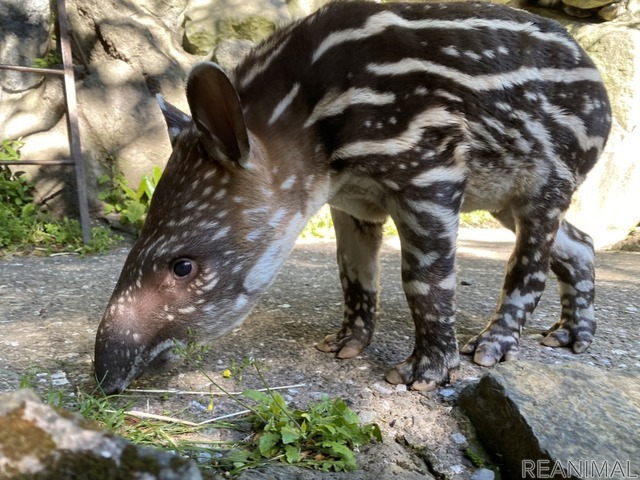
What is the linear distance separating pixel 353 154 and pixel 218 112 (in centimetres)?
47

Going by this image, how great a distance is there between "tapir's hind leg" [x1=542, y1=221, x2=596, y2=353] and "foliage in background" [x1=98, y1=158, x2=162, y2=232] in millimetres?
3983

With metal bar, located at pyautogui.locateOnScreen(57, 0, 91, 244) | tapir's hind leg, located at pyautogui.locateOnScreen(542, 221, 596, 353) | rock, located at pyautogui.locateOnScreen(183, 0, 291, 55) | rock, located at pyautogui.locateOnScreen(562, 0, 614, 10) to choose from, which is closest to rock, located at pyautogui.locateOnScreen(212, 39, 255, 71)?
rock, located at pyautogui.locateOnScreen(183, 0, 291, 55)

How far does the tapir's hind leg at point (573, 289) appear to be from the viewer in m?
2.60

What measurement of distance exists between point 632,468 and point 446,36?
4.78ft

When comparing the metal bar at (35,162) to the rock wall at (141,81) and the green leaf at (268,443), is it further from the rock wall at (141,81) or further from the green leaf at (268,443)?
the green leaf at (268,443)

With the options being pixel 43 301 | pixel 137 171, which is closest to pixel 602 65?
pixel 137 171

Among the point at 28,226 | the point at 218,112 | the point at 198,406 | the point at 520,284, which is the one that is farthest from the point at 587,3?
the point at 198,406

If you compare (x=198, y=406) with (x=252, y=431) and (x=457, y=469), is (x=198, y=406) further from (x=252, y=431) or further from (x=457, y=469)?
(x=457, y=469)

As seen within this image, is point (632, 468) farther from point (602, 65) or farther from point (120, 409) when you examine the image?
point (602, 65)

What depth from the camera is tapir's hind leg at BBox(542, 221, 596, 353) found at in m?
2.60

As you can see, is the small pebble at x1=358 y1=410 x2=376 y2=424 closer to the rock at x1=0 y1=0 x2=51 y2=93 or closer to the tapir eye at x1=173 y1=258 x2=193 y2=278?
the tapir eye at x1=173 y1=258 x2=193 y2=278

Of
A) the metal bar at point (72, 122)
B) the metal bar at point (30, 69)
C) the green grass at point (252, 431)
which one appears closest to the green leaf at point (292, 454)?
the green grass at point (252, 431)

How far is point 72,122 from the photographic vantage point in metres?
5.39

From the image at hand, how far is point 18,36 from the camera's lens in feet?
18.7
